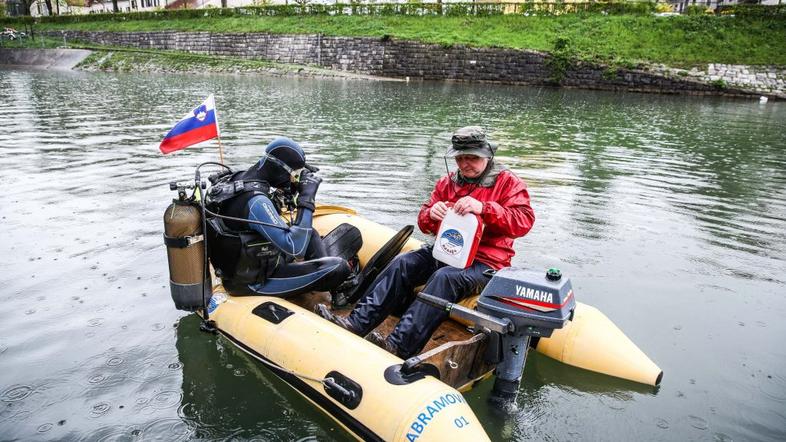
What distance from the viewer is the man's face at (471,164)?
4438 mm

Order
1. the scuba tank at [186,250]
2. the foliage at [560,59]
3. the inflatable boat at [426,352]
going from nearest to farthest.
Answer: the inflatable boat at [426,352], the scuba tank at [186,250], the foliage at [560,59]

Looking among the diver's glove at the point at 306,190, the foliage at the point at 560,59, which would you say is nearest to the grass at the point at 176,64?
the foliage at the point at 560,59

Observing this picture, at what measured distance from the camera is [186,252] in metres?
4.46

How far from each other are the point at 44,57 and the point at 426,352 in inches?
1967

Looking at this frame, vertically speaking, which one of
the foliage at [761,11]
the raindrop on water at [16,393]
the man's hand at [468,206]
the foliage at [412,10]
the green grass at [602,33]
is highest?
the foliage at [412,10]

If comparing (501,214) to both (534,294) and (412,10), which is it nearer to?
(534,294)

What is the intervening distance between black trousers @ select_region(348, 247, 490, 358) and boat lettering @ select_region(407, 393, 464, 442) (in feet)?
2.57

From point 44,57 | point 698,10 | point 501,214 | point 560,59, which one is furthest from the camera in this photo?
point 44,57

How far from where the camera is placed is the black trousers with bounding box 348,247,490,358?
13.6ft

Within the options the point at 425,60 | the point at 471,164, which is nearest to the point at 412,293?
the point at 471,164

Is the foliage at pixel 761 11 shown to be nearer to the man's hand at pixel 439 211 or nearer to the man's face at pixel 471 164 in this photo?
the man's face at pixel 471 164

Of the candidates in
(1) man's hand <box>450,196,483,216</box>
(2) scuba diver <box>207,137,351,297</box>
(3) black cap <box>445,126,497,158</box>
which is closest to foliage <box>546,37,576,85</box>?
(3) black cap <box>445,126,497,158</box>

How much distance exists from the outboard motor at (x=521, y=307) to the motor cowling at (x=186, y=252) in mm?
2325

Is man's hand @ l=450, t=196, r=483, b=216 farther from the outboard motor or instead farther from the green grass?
the green grass
